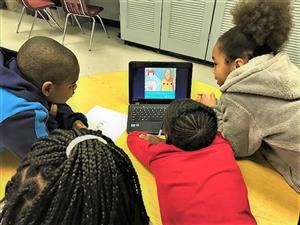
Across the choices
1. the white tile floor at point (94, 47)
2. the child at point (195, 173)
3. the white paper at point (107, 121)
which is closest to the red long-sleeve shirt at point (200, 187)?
the child at point (195, 173)

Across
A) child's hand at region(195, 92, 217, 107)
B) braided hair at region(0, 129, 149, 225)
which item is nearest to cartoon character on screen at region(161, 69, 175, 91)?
child's hand at region(195, 92, 217, 107)

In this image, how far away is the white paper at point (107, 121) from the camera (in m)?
1.14

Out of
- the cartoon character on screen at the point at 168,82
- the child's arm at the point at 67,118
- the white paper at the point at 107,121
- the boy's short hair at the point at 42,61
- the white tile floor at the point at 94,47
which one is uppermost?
the boy's short hair at the point at 42,61

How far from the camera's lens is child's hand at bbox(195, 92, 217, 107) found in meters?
1.28

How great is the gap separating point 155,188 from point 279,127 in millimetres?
461

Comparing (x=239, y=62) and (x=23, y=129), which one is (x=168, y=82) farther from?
(x=23, y=129)

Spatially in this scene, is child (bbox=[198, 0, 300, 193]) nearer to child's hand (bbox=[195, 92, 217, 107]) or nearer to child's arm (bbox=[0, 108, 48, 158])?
child's hand (bbox=[195, 92, 217, 107])

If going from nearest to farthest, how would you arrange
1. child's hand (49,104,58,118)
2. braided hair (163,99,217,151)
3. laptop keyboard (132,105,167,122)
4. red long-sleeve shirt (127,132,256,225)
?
red long-sleeve shirt (127,132,256,225) < braided hair (163,99,217,151) < child's hand (49,104,58,118) < laptop keyboard (132,105,167,122)

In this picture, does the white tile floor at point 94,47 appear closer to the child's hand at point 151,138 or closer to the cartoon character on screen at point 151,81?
the cartoon character on screen at point 151,81

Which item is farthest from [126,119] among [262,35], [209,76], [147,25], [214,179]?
[147,25]

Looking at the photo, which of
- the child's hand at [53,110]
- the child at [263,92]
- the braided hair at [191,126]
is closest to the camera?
the braided hair at [191,126]

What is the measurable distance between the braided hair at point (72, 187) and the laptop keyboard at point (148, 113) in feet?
2.26

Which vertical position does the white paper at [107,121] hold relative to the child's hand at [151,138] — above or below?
below

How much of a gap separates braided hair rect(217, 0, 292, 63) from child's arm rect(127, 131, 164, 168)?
0.51 m
